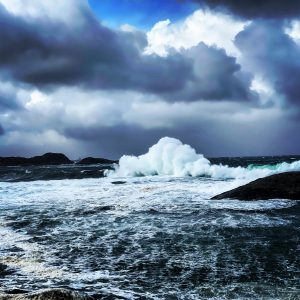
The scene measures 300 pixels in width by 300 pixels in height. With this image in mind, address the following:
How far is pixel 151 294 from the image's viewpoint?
23.6 ft

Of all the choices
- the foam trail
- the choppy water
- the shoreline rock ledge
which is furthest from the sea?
the foam trail

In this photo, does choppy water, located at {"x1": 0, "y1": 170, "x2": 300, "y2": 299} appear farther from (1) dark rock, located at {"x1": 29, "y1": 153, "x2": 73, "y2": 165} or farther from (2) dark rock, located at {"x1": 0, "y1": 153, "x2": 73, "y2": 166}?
(2) dark rock, located at {"x1": 0, "y1": 153, "x2": 73, "y2": 166}

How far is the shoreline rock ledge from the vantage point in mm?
19562

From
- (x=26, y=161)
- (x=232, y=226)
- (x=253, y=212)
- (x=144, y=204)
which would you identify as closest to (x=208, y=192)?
(x=144, y=204)

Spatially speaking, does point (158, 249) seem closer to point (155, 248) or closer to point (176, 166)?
point (155, 248)

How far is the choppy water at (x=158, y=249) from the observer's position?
7.61 m

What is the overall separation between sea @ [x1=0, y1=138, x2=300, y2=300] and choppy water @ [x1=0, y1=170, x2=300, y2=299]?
0.06ft

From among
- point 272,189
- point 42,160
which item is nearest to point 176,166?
point 272,189

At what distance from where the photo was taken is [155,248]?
10445mm

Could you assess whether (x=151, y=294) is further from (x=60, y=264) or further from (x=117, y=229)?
(x=117, y=229)

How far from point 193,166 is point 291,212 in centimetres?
2632

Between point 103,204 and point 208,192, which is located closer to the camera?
point 103,204

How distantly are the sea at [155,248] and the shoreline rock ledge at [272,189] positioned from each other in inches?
36.1

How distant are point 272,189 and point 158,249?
434 inches
